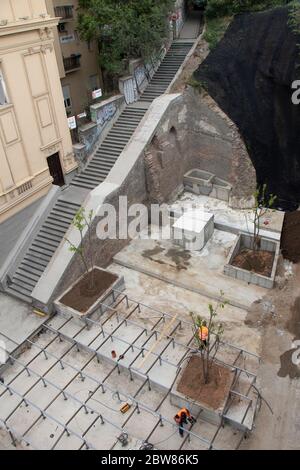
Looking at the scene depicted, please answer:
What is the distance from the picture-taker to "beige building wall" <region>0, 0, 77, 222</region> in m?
16.5

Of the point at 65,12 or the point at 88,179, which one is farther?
the point at 65,12

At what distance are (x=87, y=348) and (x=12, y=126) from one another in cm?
986

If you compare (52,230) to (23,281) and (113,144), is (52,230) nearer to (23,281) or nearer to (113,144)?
(23,281)

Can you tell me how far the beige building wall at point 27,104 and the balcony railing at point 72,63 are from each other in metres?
4.47

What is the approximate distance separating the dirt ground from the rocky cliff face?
5.87 m

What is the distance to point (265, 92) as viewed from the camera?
69.7 ft

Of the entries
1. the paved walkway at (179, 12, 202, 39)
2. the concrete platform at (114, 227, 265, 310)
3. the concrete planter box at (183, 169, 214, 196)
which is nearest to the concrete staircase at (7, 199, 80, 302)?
the concrete platform at (114, 227, 265, 310)

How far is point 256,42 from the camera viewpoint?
21703mm

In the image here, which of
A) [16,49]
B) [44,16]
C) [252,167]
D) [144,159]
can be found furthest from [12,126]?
[252,167]

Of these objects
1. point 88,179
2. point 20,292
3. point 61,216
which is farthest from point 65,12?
point 20,292

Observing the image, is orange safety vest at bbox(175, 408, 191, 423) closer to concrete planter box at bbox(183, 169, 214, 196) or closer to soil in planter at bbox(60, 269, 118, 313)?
soil in planter at bbox(60, 269, 118, 313)

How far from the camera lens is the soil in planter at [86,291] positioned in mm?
16531

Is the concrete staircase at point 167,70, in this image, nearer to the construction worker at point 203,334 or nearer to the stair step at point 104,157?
the stair step at point 104,157

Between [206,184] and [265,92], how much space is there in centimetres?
575
